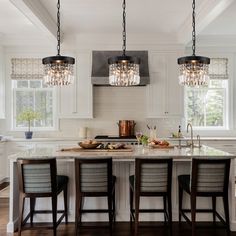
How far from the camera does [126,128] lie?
5.98m

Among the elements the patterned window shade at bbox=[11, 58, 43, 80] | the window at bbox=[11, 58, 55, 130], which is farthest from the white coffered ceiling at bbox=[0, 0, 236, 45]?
the window at bbox=[11, 58, 55, 130]

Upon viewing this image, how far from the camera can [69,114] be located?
5.92 metres

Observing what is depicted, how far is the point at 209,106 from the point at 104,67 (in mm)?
2603

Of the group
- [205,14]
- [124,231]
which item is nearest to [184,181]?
[124,231]

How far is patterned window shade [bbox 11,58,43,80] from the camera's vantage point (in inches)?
242

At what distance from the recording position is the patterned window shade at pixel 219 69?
630cm

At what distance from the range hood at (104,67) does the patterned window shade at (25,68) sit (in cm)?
132

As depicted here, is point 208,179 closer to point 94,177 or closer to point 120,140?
point 94,177

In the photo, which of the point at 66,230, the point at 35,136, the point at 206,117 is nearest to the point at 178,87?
the point at 206,117

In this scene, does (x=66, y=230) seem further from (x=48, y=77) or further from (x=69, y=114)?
(x=69, y=114)

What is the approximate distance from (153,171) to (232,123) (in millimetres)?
4004

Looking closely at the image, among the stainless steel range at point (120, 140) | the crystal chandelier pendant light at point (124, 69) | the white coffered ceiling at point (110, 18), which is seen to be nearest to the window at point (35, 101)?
the white coffered ceiling at point (110, 18)

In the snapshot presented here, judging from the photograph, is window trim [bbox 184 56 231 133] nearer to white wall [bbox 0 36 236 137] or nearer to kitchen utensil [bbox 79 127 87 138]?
white wall [bbox 0 36 236 137]

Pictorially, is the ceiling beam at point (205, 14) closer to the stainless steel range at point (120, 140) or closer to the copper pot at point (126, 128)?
the copper pot at point (126, 128)
